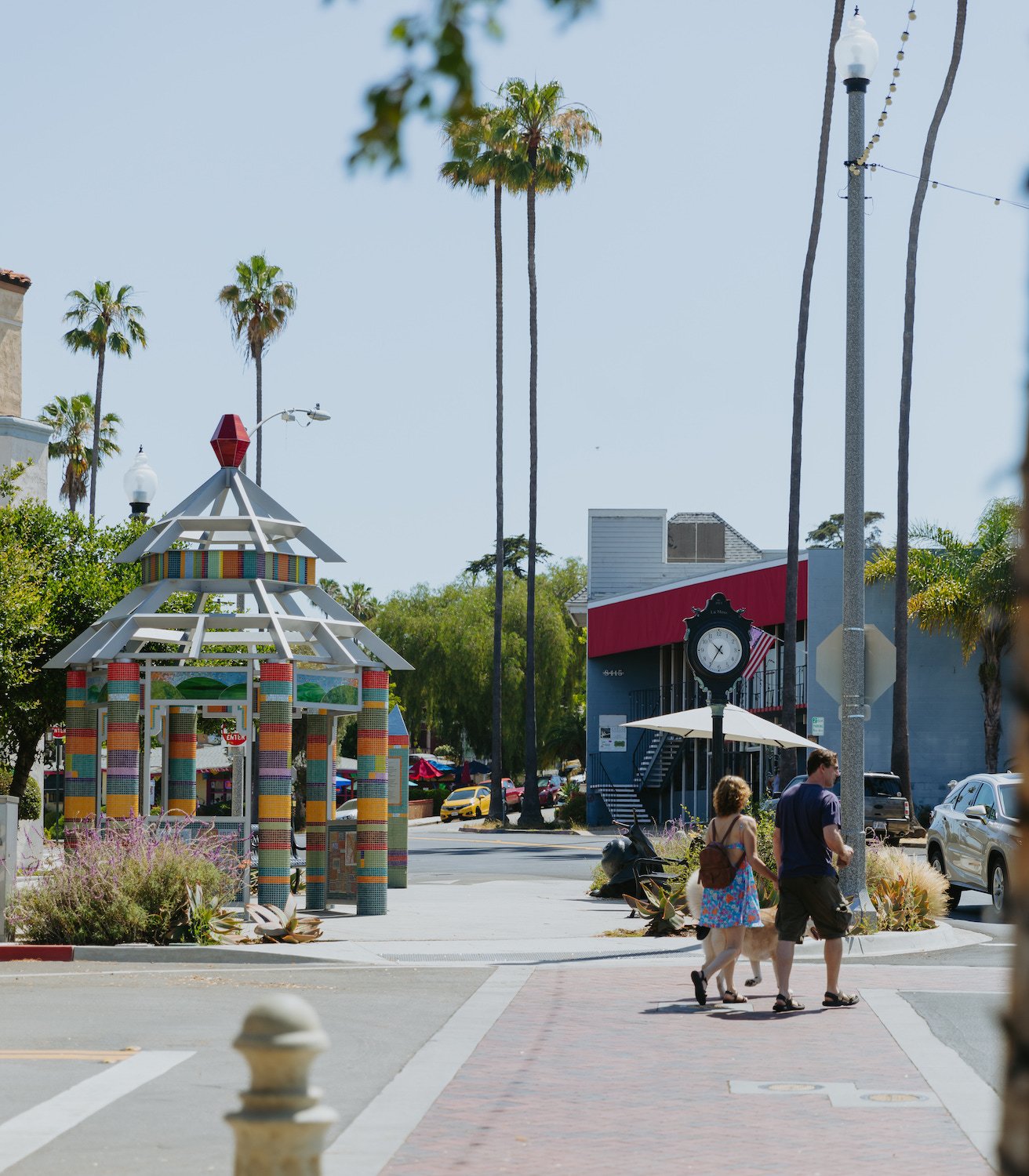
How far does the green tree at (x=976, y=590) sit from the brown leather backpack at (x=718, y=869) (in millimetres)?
29739

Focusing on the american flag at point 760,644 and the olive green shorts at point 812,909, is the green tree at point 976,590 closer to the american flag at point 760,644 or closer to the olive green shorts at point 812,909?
the american flag at point 760,644

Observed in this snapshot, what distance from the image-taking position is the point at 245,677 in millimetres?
18453

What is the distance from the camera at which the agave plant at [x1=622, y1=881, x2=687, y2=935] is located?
655 inches

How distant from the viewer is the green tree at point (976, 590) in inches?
1613

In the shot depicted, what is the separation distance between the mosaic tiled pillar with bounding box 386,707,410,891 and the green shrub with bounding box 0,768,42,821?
10.5 meters

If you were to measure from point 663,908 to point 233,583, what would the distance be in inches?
236

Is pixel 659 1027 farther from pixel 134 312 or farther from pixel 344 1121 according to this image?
pixel 134 312

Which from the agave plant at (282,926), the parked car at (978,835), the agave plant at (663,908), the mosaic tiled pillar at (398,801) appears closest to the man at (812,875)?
the agave plant at (663,908)

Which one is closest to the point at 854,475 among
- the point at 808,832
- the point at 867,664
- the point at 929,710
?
the point at 867,664

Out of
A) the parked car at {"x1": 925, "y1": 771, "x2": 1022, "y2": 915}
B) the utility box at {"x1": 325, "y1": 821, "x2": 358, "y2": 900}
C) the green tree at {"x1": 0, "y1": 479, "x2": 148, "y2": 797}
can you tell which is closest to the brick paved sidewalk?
the parked car at {"x1": 925, "y1": 771, "x2": 1022, "y2": 915}

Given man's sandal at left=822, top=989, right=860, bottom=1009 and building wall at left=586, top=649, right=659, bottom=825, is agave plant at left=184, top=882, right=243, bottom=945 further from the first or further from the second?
building wall at left=586, top=649, right=659, bottom=825

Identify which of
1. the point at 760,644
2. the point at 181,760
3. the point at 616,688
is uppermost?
the point at 760,644

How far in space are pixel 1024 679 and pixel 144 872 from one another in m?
14.7

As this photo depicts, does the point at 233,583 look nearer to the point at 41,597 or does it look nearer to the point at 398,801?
the point at 398,801
